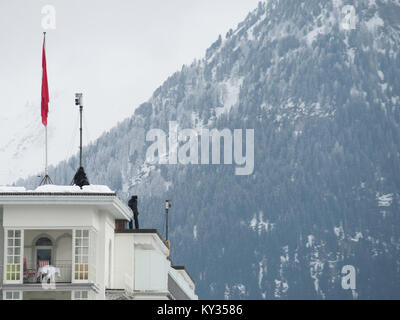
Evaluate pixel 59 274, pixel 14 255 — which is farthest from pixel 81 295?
pixel 14 255

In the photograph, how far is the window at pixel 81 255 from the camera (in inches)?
2343

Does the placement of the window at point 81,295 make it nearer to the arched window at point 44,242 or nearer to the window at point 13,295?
the window at point 13,295

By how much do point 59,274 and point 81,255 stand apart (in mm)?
1215

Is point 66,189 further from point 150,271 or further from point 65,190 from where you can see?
point 150,271

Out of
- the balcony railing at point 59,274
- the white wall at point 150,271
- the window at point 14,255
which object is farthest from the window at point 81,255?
the white wall at point 150,271

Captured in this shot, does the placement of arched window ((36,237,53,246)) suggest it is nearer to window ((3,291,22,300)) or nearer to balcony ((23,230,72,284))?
balcony ((23,230,72,284))

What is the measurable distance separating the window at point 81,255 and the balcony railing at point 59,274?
1.74 feet

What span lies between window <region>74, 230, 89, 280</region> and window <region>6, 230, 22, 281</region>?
231 cm

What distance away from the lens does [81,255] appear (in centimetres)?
6000
